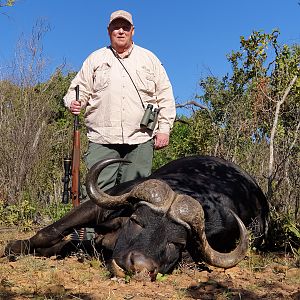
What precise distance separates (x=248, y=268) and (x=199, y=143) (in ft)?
17.2

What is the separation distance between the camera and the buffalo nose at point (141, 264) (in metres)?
4.37

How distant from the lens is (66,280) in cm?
467

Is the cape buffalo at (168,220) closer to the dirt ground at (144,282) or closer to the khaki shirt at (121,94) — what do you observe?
the dirt ground at (144,282)

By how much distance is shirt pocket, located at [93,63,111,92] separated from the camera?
6289 millimetres

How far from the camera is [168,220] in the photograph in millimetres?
4773

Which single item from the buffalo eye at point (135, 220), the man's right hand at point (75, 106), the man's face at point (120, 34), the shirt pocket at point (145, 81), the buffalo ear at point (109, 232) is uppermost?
the man's face at point (120, 34)

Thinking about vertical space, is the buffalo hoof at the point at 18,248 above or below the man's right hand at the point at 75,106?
below

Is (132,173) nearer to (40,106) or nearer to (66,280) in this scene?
(66,280)

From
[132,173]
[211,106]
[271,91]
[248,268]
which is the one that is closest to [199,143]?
[211,106]

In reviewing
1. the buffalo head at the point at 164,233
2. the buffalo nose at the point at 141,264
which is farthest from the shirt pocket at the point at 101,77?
the buffalo nose at the point at 141,264

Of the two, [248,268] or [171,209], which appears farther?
[248,268]

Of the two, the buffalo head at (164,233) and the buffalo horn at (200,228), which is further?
the buffalo horn at (200,228)

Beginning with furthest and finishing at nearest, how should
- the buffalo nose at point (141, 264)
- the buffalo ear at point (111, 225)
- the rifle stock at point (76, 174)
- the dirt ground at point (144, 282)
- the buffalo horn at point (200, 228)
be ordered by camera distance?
the rifle stock at point (76, 174)
the buffalo ear at point (111, 225)
the buffalo horn at point (200, 228)
the buffalo nose at point (141, 264)
the dirt ground at point (144, 282)

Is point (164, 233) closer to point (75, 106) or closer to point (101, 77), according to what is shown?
point (75, 106)
